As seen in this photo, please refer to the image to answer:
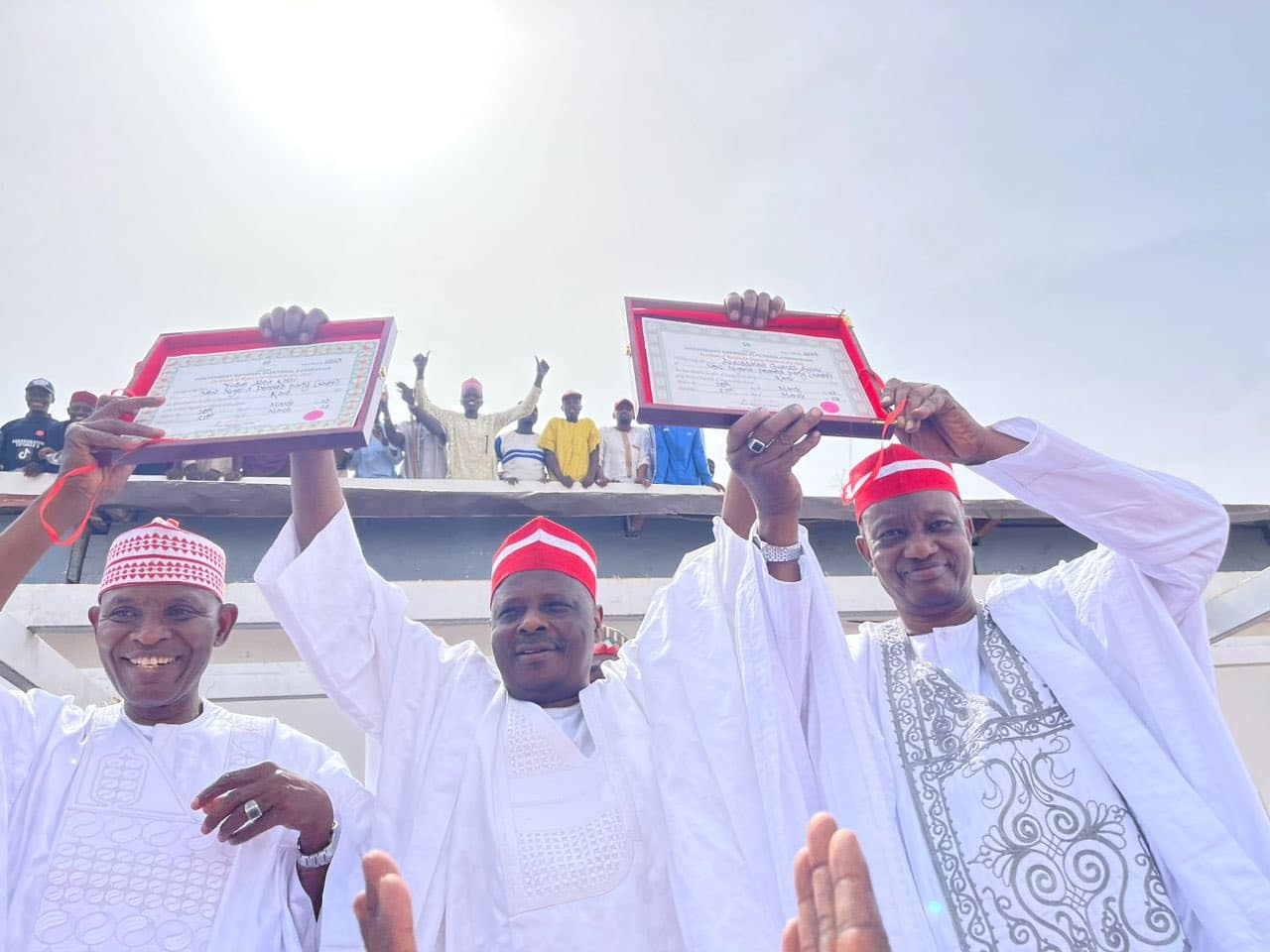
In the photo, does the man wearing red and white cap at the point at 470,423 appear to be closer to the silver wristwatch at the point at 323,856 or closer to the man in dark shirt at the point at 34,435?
the man in dark shirt at the point at 34,435

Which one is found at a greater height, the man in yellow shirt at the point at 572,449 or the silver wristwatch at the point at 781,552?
the man in yellow shirt at the point at 572,449

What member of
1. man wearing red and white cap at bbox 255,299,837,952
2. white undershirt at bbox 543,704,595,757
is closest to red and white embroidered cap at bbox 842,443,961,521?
man wearing red and white cap at bbox 255,299,837,952

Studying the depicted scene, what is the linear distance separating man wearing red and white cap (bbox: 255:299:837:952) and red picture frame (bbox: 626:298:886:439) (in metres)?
0.15

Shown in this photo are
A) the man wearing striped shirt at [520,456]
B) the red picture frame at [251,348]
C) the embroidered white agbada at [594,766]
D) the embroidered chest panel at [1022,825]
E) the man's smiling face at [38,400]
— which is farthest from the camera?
the man wearing striped shirt at [520,456]

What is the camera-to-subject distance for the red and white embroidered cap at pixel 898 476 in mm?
2824

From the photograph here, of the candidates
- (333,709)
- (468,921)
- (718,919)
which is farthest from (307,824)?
(333,709)

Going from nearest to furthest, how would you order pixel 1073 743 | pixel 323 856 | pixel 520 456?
pixel 1073 743, pixel 323 856, pixel 520 456

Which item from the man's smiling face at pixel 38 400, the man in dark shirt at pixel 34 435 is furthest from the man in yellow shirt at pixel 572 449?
the man's smiling face at pixel 38 400

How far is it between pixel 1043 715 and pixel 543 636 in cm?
148

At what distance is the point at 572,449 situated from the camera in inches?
312

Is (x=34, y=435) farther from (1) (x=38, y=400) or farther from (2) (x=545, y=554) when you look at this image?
(2) (x=545, y=554)

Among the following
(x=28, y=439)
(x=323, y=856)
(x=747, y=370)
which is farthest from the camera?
(x=28, y=439)

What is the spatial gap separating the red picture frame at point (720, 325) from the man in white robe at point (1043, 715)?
152mm

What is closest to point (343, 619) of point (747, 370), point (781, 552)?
point (781, 552)
